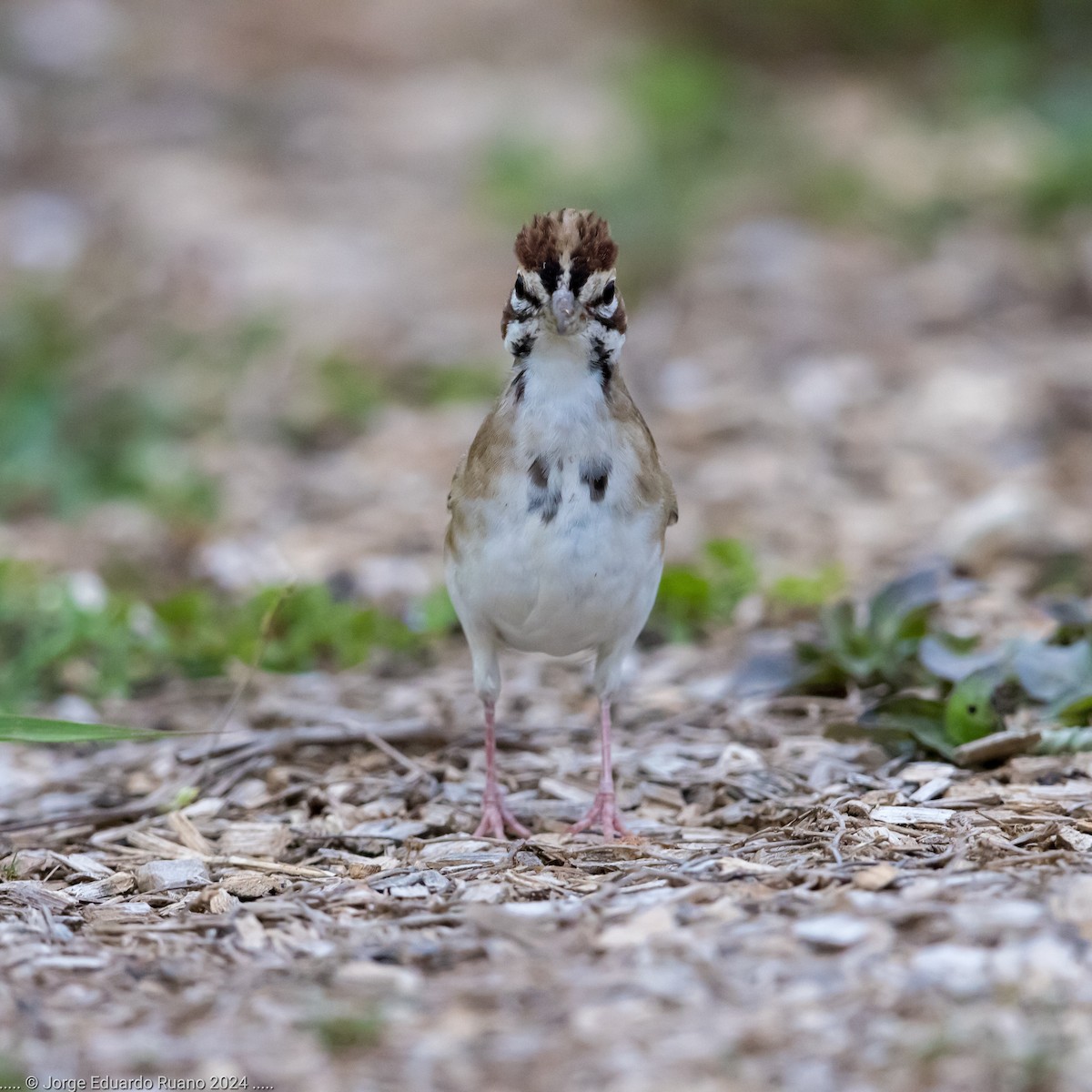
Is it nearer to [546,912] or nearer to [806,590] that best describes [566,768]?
[806,590]

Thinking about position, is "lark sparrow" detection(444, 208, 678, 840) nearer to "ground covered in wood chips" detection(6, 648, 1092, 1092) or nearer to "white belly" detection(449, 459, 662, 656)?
"white belly" detection(449, 459, 662, 656)

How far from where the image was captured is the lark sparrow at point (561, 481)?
433cm

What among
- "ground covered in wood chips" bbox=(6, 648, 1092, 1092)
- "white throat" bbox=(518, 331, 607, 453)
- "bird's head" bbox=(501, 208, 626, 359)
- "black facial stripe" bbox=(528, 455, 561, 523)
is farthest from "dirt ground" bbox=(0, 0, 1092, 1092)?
"bird's head" bbox=(501, 208, 626, 359)

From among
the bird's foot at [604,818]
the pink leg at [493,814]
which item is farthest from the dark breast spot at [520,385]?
the bird's foot at [604,818]

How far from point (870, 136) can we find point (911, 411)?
4.42m

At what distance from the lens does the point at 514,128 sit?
1262 centimetres

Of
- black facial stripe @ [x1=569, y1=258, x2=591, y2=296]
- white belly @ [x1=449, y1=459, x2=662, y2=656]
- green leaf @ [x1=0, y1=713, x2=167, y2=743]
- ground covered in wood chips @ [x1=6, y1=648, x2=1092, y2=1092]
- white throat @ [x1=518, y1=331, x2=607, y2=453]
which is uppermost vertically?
black facial stripe @ [x1=569, y1=258, x2=591, y2=296]

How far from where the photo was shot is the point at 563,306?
4211 mm

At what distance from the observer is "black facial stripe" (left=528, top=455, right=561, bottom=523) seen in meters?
4.46

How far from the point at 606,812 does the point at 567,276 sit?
1480mm

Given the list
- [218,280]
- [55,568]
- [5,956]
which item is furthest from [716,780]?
[218,280]

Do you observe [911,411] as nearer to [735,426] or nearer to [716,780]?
[735,426]

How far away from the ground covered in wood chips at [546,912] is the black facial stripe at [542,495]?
0.86 m

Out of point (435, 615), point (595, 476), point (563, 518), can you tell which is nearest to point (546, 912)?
point (563, 518)
